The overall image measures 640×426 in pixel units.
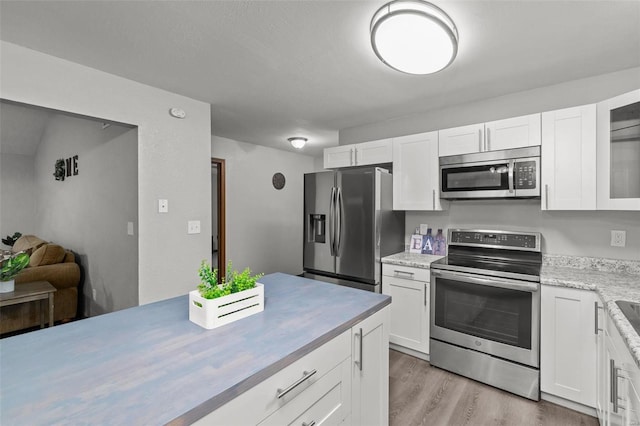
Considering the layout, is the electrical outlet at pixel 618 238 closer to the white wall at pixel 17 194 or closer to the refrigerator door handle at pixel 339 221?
the refrigerator door handle at pixel 339 221

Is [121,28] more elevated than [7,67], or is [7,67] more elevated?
[121,28]

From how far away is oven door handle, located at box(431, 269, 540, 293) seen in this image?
6.98 ft

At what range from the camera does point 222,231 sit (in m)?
4.74

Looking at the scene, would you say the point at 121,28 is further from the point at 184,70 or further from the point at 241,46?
the point at 241,46

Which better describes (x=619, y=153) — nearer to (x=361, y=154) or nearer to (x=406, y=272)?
(x=406, y=272)

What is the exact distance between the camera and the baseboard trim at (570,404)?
201 cm

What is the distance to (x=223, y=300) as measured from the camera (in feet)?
3.89

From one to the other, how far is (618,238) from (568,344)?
37.3 inches

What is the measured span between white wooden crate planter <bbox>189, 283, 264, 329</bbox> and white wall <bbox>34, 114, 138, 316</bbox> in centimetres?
179

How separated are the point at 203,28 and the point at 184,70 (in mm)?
647

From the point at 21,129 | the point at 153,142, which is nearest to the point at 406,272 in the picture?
the point at 153,142

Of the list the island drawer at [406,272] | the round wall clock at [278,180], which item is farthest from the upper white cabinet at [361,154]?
the round wall clock at [278,180]

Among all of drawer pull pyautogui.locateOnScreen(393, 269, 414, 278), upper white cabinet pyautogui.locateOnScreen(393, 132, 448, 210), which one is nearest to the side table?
drawer pull pyautogui.locateOnScreen(393, 269, 414, 278)

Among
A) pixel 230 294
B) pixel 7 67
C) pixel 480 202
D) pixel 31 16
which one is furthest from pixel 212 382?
pixel 480 202
